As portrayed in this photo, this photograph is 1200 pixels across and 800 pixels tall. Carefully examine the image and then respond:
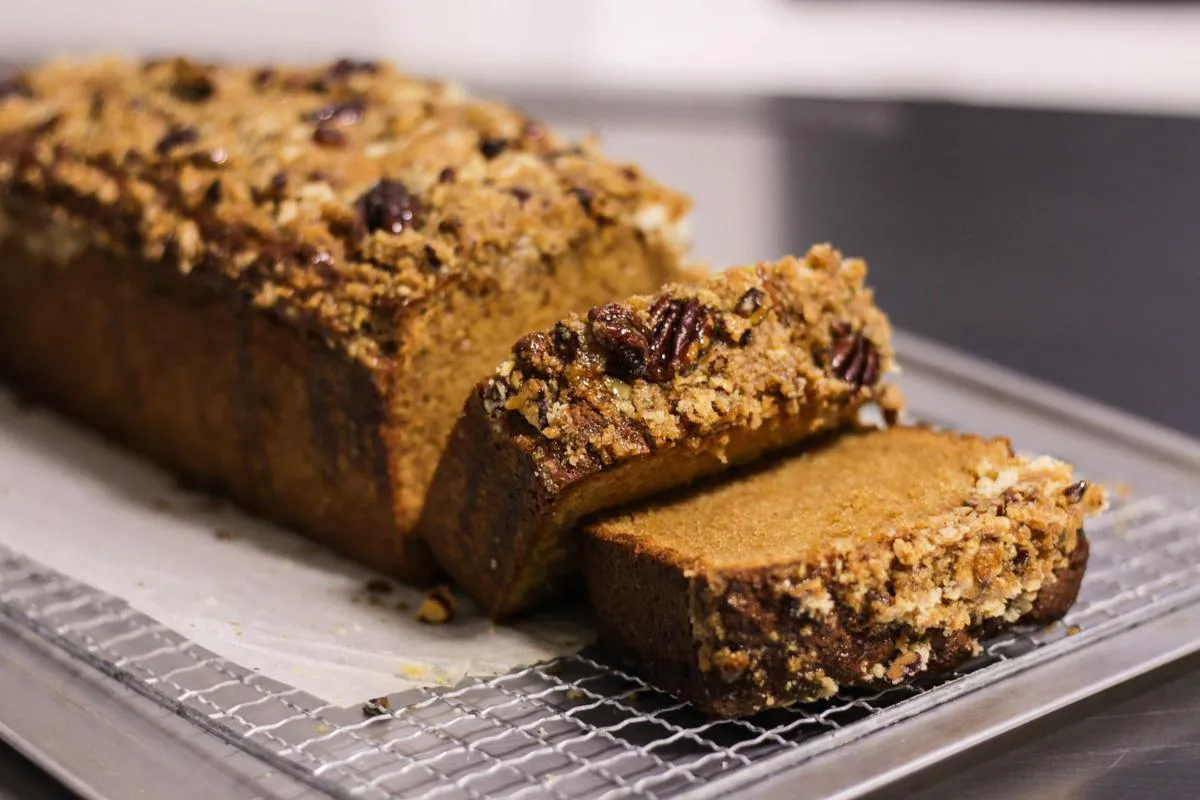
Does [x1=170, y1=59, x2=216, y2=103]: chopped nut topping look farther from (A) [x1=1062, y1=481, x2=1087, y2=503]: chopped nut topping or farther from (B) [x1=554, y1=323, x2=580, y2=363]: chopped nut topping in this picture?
(A) [x1=1062, y1=481, x2=1087, y2=503]: chopped nut topping

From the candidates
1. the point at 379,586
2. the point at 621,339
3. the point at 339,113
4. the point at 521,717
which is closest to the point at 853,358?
the point at 621,339

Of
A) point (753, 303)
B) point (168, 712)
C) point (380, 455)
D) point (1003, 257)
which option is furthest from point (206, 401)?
point (1003, 257)

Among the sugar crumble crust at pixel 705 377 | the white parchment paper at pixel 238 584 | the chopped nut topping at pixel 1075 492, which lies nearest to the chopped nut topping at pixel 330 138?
the white parchment paper at pixel 238 584

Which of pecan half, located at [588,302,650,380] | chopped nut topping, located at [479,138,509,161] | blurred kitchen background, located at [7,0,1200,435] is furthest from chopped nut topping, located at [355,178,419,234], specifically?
blurred kitchen background, located at [7,0,1200,435]

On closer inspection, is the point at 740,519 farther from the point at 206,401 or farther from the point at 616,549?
the point at 206,401

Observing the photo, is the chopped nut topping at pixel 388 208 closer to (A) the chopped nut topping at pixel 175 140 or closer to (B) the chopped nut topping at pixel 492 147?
(B) the chopped nut topping at pixel 492 147

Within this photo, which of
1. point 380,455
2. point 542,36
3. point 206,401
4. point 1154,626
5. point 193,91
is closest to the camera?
point 1154,626
